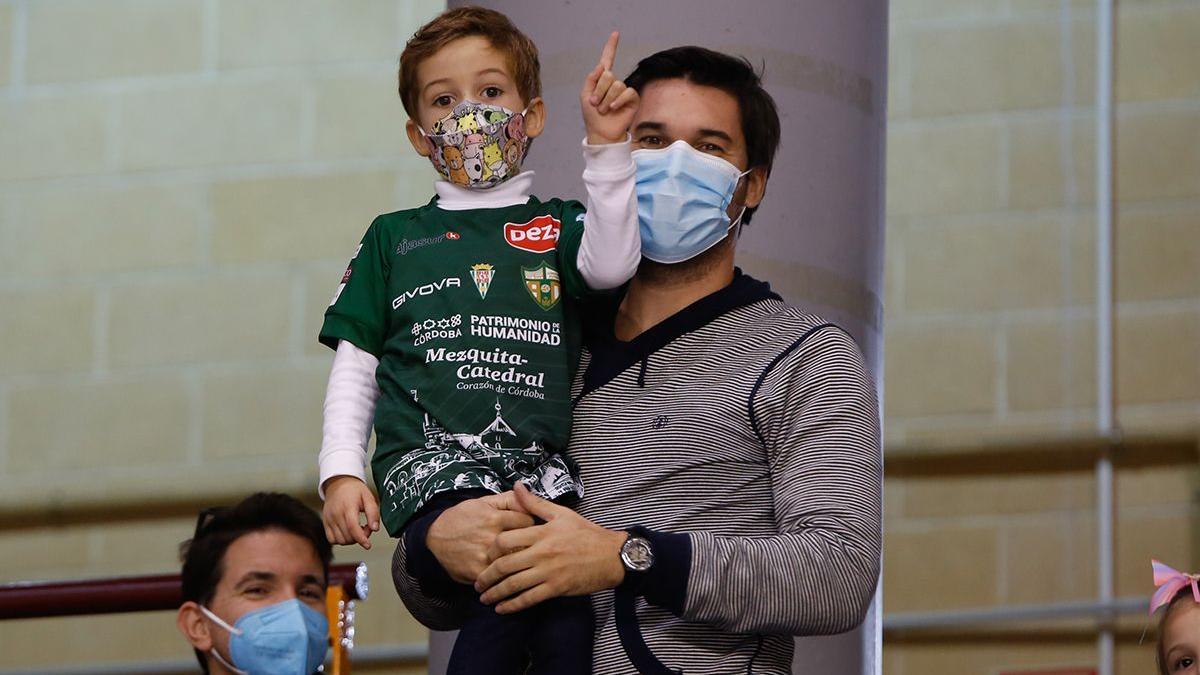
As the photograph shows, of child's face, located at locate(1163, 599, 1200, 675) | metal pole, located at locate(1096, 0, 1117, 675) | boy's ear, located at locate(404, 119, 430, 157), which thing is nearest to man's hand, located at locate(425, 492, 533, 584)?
boy's ear, located at locate(404, 119, 430, 157)

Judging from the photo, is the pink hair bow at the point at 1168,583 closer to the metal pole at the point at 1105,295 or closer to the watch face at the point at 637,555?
the watch face at the point at 637,555

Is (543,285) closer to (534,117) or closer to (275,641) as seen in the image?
→ (534,117)

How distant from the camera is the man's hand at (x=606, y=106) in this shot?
2.00 m

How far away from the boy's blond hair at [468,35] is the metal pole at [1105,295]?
8.85ft

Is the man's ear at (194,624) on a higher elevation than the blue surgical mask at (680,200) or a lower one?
lower

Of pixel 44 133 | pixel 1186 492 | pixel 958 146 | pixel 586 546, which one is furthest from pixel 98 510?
pixel 586 546

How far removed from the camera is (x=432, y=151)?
2.18 meters

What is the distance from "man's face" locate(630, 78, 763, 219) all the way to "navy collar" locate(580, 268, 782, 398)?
0.14m

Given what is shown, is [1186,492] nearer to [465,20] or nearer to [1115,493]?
[1115,493]

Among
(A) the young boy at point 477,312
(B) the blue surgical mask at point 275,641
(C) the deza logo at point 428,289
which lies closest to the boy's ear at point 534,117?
(A) the young boy at point 477,312

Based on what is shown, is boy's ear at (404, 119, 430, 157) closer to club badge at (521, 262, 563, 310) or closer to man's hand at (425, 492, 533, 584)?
club badge at (521, 262, 563, 310)

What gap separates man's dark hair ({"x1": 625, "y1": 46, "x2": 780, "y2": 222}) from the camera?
7.26ft

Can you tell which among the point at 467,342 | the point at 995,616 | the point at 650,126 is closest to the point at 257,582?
the point at 467,342

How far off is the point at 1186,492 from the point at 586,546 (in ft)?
9.76
